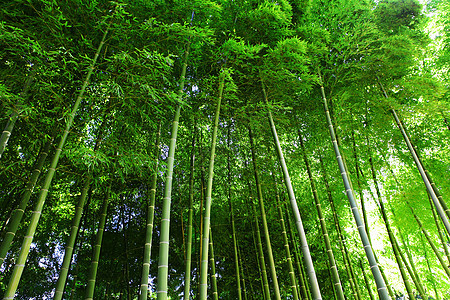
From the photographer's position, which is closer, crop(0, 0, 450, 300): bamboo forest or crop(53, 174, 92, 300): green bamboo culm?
crop(0, 0, 450, 300): bamboo forest

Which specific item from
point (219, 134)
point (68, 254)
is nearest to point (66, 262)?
point (68, 254)

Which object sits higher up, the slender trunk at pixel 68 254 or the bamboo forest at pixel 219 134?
the bamboo forest at pixel 219 134

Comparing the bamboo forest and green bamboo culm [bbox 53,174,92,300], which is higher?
the bamboo forest

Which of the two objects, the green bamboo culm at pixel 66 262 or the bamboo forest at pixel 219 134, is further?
the green bamboo culm at pixel 66 262

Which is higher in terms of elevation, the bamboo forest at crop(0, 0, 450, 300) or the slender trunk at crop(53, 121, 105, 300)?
the bamboo forest at crop(0, 0, 450, 300)

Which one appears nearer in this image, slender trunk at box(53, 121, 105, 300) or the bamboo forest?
the bamboo forest

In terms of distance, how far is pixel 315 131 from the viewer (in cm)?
487

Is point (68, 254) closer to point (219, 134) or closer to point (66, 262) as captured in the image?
point (66, 262)

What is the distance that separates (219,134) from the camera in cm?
503

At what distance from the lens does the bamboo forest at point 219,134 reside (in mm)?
2770

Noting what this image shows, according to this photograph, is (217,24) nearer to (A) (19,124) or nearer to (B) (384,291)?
(A) (19,124)

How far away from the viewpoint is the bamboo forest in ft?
9.09

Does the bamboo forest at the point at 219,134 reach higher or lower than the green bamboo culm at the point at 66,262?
higher

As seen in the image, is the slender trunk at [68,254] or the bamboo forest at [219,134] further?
the slender trunk at [68,254]
